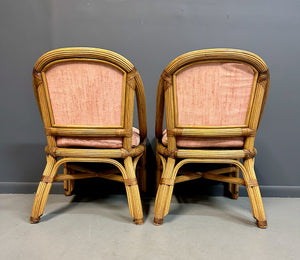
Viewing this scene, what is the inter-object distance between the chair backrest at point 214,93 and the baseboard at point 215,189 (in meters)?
0.69

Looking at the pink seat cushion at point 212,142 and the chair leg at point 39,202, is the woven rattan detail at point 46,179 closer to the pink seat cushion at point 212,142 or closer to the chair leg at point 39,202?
the chair leg at point 39,202

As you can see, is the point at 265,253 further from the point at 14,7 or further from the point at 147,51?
the point at 14,7

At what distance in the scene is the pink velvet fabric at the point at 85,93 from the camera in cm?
113

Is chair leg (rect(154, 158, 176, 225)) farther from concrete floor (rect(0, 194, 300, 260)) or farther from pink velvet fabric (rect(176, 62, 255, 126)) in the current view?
pink velvet fabric (rect(176, 62, 255, 126))

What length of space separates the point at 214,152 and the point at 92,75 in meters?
0.71

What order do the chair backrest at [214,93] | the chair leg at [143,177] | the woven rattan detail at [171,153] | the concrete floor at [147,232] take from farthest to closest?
the chair leg at [143,177] < the woven rattan detail at [171,153] < the chair backrest at [214,93] < the concrete floor at [147,232]

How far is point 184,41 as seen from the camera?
1.69 m

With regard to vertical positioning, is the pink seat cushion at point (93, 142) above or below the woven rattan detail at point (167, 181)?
Answer: above

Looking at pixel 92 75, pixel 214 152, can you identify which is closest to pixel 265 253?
pixel 214 152

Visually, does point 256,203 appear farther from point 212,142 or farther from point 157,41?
point 157,41

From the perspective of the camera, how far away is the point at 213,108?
1.16 m

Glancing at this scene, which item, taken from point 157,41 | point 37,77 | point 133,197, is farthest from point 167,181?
point 157,41

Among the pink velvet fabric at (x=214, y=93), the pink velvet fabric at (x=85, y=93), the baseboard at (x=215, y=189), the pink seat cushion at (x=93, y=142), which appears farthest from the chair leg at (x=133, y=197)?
the baseboard at (x=215, y=189)

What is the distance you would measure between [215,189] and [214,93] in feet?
2.75
